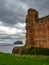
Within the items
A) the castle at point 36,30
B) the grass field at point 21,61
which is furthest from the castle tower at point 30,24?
the grass field at point 21,61

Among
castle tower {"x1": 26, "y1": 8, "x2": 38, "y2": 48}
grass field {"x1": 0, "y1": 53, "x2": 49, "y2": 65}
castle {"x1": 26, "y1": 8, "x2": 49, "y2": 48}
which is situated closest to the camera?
grass field {"x1": 0, "y1": 53, "x2": 49, "y2": 65}

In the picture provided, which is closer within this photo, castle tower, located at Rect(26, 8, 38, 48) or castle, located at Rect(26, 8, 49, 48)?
castle, located at Rect(26, 8, 49, 48)

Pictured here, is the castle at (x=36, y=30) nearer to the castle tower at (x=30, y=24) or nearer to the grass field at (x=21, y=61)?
the castle tower at (x=30, y=24)

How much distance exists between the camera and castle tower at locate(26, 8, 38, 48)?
162 ft

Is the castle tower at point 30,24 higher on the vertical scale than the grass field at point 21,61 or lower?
higher

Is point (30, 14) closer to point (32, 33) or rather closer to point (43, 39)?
point (32, 33)

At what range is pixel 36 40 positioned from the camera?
47281 millimetres

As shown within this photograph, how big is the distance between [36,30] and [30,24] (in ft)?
10.6

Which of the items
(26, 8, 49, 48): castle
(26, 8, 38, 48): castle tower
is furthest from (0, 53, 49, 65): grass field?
(26, 8, 38, 48): castle tower

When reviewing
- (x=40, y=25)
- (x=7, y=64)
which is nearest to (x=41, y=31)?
(x=40, y=25)

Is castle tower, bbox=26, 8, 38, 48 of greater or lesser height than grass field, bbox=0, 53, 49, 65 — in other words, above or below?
above

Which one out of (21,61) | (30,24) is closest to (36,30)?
(30,24)

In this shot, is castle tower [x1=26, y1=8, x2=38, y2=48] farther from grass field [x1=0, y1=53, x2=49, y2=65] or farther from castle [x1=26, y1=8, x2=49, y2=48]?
grass field [x1=0, y1=53, x2=49, y2=65]

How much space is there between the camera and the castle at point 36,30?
44388 millimetres
